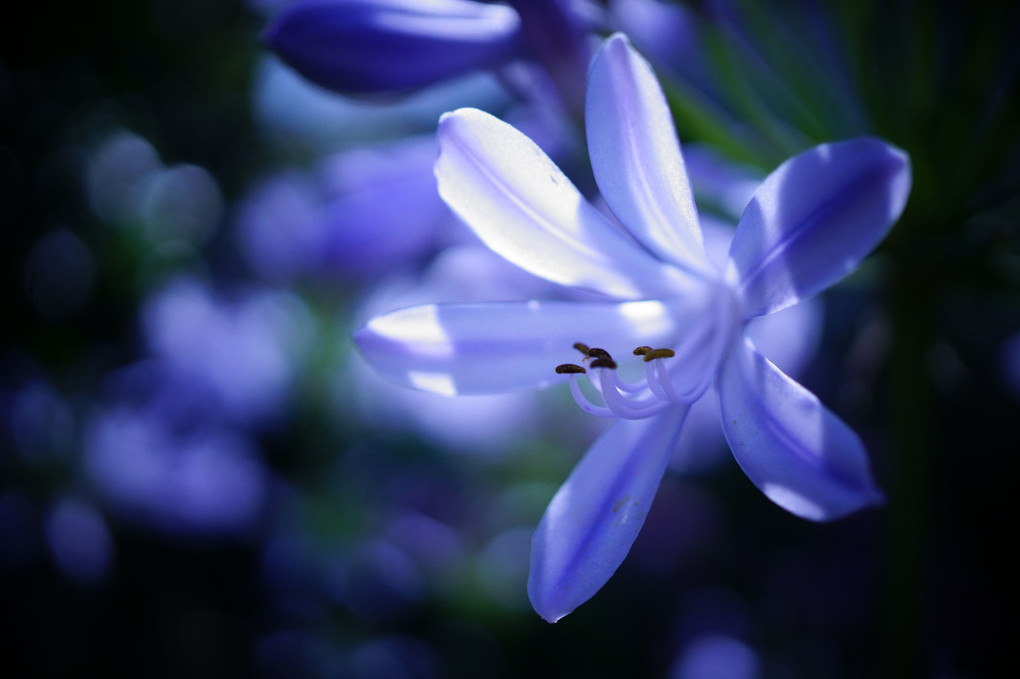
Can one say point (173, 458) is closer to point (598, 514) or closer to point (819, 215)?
point (598, 514)

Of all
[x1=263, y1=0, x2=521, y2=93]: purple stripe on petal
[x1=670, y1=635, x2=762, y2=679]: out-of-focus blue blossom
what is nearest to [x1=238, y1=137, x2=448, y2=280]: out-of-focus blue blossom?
[x1=263, y1=0, x2=521, y2=93]: purple stripe on petal

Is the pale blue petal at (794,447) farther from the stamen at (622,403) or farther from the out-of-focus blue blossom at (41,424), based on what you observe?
the out-of-focus blue blossom at (41,424)

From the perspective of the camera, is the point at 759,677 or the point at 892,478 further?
the point at 759,677

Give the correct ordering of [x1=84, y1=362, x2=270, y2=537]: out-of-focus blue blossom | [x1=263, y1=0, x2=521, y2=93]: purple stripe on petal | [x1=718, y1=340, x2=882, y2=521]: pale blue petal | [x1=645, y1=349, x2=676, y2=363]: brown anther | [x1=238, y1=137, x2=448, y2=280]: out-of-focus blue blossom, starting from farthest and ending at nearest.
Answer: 1. [x1=84, y1=362, x2=270, y2=537]: out-of-focus blue blossom
2. [x1=238, y1=137, x2=448, y2=280]: out-of-focus blue blossom
3. [x1=263, y1=0, x2=521, y2=93]: purple stripe on petal
4. [x1=645, y1=349, x2=676, y2=363]: brown anther
5. [x1=718, y1=340, x2=882, y2=521]: pale blue petal

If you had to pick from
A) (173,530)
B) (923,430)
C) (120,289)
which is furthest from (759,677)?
(120,289)

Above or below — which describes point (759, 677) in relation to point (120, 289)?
below

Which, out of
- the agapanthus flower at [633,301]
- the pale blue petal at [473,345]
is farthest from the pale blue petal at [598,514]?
the pale blue petal at [473,345]

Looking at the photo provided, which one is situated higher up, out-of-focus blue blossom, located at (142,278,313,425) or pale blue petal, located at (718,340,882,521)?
pale blue petal, located at (718,340,882,521)

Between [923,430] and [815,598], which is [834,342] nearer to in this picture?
[815,598]

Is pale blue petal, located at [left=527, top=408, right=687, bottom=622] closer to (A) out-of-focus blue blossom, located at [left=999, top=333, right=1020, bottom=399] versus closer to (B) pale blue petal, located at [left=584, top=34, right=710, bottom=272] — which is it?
(B) pale blue petal, located at [left=584, top=34, right=710, bottom=272]
